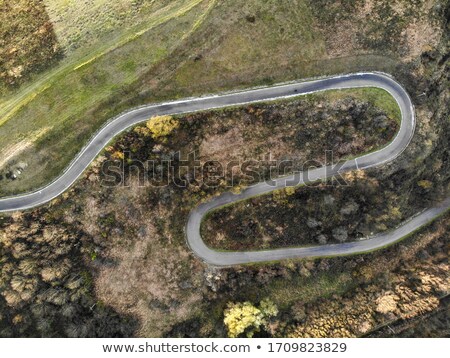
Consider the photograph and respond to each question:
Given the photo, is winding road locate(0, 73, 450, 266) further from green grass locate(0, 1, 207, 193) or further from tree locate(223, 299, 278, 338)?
tree locate(223, 299, 278, 338)

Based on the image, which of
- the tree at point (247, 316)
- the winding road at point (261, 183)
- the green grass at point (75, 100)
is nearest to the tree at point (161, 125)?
the winding road at point (261, 183)

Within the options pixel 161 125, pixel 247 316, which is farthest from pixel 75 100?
pixel 247 316

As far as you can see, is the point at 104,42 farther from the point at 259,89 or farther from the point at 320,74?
the point at 320,74

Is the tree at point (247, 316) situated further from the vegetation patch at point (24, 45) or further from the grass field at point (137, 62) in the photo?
the vegetation patch at point (24, 45)

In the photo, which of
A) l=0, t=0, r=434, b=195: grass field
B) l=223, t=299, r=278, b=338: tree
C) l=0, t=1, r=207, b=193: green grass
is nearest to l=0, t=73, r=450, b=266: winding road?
l=0, t=0, r=434, b=195: grass field

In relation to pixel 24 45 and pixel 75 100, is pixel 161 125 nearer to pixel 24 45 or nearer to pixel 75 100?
pixel 75 100
